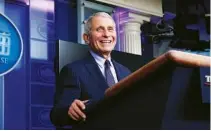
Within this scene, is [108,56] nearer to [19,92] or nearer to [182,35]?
[19,92]

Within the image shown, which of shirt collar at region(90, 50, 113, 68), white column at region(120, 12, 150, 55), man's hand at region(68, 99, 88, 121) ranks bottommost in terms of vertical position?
man's hand at region(68, 99, 88, 121)

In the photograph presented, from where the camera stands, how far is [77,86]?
1195 mm

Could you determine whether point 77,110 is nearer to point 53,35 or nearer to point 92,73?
point 92,73

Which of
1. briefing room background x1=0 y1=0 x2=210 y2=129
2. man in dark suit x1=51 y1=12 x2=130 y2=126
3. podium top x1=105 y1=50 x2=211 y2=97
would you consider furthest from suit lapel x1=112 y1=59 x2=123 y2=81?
briefing room background x1=0 y1=0 x2=210 y2=129

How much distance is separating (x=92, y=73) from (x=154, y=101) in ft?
1.31

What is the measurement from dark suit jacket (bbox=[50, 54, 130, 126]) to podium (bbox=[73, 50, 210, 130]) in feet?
0.81

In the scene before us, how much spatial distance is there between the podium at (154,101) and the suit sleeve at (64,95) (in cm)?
25

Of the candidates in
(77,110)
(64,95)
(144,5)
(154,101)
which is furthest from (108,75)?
(144,5)

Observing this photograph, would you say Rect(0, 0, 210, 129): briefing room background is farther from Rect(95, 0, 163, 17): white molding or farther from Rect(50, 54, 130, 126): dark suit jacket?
Rect(50, 54, 130, 126): dark suit jacket

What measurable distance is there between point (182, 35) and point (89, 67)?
6.54 ft

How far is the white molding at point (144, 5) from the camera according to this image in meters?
3.11

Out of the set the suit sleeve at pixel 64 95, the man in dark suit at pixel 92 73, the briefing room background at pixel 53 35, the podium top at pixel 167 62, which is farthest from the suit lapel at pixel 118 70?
the briefing room background at pixel 53 35

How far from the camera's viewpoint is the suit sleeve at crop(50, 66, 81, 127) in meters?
1.16

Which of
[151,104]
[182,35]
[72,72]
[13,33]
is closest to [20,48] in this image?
[13,33]
